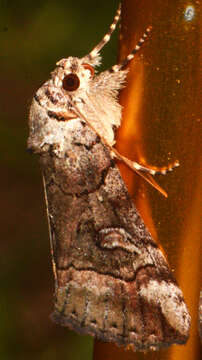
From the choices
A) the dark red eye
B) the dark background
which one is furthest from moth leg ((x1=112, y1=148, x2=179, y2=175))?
the dark background

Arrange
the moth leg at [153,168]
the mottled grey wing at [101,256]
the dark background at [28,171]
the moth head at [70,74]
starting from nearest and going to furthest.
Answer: the moth leg at [153,168], the mottled grey wing at [101,256], the moth head at [70,74], the dark background at [28,171]

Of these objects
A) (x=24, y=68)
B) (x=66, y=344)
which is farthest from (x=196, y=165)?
(x=66, y=344)

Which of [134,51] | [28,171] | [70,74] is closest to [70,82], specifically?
[70,74]

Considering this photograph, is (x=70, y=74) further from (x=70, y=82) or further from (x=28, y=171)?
(x=28, y=171)

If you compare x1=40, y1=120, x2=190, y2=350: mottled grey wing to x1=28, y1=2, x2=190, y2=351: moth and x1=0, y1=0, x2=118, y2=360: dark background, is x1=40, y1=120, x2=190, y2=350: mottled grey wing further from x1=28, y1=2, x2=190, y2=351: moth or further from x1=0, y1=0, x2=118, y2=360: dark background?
x1=0, y1=0, x2=118, y2=360: dark background

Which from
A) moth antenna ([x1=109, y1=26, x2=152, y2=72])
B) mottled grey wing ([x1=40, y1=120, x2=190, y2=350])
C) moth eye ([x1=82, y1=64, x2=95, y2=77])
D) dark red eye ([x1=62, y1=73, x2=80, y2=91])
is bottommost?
mottled grey wing ([x1=40, y1=120, x2=190, y2=350])

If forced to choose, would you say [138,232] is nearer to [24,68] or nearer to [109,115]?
[109,115]

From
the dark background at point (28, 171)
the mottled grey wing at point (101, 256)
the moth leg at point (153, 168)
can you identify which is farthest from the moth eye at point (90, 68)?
the dark background at point (28, 171)

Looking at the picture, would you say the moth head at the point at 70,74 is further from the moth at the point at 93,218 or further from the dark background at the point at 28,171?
the dark background at the point at 28,171

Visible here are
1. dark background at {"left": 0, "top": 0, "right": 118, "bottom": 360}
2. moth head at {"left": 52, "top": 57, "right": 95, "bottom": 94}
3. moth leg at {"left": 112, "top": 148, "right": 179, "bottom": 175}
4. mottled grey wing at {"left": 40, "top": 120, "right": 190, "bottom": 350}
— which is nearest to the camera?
moth leg at {"left": 112, "top": 148, "right": 179, "bottom": 175}
